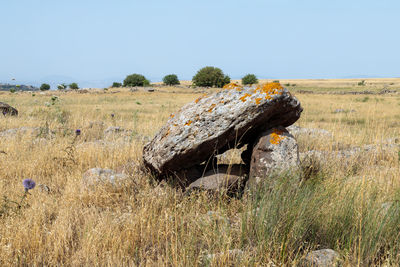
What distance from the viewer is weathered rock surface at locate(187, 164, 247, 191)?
14.7 feet

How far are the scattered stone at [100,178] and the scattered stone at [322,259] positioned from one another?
2894 mm

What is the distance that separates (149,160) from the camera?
4.92 m

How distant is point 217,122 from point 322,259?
2.24 meters

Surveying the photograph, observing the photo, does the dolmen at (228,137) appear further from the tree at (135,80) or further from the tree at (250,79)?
the tree at (135,80)

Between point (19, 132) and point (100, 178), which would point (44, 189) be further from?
point (19, 132)

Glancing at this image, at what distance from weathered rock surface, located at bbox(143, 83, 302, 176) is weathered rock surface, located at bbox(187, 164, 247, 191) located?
305 mm

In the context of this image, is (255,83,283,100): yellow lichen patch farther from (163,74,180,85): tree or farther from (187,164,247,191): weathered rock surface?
(163,74,180,85): tree

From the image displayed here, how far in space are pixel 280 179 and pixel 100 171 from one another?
9.06 ft

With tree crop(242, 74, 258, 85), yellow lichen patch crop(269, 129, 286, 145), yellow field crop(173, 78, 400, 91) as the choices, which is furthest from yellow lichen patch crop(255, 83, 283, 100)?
tree crop(242, 74, 258, 85)

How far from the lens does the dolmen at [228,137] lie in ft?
14.5

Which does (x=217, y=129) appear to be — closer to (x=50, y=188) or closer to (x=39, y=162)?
(x=50, y=188)

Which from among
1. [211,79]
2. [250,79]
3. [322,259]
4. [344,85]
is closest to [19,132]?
[322,259]

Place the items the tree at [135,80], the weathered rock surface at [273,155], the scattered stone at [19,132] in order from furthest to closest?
the tree at [135,80] < the scattered stone at [19,132] < the weathered rock surface at [273,155]

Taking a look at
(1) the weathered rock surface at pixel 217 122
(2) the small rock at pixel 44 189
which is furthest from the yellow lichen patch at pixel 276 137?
(2) the small rock at pixel 44 189
